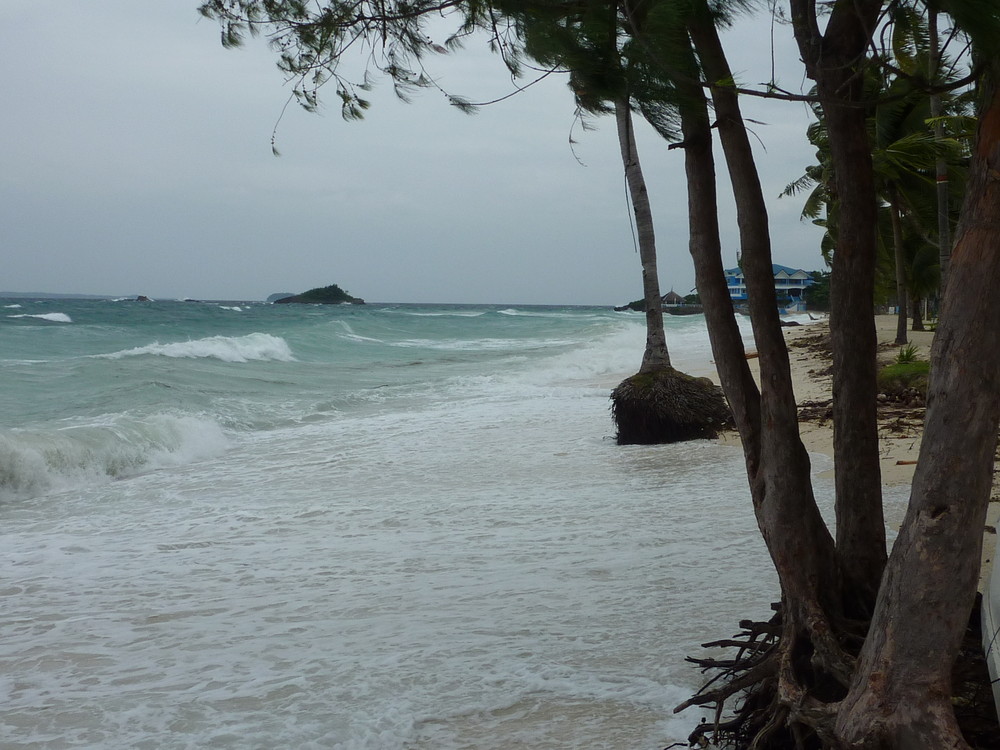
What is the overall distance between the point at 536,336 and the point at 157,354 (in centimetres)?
2247

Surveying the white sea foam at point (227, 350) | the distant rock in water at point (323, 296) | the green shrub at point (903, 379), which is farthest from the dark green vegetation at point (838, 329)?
the distant rock in water at point (323, 296)

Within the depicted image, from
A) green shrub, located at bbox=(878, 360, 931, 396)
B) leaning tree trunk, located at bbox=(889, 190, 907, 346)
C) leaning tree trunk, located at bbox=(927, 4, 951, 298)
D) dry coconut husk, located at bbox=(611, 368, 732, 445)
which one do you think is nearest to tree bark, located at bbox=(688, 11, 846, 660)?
leaning tree trunk, located at bbox=(927, 4, 951, 298)

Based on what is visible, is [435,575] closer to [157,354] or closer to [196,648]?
[196,648]

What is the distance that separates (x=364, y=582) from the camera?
516 cm

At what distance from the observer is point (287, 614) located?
4.64 meters

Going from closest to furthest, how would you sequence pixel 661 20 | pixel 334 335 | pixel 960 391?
pixel 960 391 → pixel 661 20 → pixel 334 335

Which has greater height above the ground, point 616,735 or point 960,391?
point 960,391

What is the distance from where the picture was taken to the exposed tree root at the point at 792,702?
2648 mm

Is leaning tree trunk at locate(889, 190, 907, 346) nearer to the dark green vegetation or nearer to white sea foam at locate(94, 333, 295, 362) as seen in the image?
white sea foam at locate(94, 333, 295, 362)

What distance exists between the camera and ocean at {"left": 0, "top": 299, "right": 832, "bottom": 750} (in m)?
3.50

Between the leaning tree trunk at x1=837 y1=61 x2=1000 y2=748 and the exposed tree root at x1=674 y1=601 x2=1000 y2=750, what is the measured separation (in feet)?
0.74

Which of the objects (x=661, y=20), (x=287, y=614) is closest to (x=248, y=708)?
(x=287, y=614)

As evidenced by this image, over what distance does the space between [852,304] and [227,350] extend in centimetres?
2571

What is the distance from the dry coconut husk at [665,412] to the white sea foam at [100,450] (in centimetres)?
475
